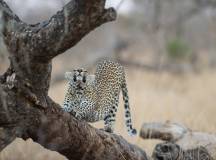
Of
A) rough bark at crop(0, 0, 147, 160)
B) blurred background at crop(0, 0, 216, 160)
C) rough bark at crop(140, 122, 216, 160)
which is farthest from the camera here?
blurred background at crop(0, 0, 216, 160)

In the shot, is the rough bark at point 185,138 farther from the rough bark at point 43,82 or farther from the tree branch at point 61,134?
the rough bark at point 43,82

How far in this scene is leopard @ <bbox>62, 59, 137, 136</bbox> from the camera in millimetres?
6086

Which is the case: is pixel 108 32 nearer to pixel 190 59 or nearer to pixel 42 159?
pixel 190 59

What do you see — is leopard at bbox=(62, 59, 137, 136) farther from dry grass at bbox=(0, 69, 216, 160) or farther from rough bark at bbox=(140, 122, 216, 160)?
dry grass at bbox=(0, 69, 216, 160)

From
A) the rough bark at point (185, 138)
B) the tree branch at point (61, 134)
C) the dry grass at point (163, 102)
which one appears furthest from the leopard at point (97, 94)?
the dry grass at point (163, 102)

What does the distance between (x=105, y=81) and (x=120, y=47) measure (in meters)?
13.9

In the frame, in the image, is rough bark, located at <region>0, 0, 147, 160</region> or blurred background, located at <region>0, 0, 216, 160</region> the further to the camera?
blurred background, located at <region>0, 0, 216, 160</region>

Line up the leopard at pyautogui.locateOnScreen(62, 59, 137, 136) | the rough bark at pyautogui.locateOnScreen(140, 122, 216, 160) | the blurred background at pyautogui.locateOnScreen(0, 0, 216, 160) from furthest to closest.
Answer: the blurred background at pyautogui.locateOnScreen(0, 0, 216, 160)
the rough bark at pyautogui.locateOnScreen(140, 122, 216, 160)
the leopard at pyautogui.locateOnScreen(62, 59, 137, 136)

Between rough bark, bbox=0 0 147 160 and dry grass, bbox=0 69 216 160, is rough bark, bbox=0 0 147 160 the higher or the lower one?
the lower one

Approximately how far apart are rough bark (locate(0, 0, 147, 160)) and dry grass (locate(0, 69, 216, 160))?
2.07 metres

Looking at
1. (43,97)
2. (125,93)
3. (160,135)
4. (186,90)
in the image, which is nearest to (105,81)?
(125,93)

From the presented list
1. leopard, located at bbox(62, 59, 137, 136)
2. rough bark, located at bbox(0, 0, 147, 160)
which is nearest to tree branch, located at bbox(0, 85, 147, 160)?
rough bark, located at bbox(0, 0, 147, 160)

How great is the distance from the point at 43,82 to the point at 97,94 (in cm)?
167

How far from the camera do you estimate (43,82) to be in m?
4.77
